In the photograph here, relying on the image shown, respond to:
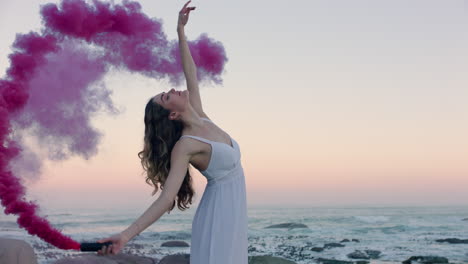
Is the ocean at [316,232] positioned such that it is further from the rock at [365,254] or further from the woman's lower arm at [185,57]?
the woman's lower arm at [185,57]

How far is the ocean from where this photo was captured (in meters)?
17.2

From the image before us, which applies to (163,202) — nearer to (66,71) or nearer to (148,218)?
(148,218)

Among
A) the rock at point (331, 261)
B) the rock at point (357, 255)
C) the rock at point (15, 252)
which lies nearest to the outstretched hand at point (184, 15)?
the rock at point (15, 252)

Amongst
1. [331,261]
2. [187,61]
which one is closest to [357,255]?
[331,261]

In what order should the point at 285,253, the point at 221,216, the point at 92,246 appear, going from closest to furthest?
the point at 92,246
the point at 221,216
the point at 285,253

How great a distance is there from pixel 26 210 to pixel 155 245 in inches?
467

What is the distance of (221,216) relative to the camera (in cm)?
300

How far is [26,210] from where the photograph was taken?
332 inches

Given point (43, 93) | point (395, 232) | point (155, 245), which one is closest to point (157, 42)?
point (43, 93)

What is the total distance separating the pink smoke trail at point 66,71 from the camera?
8.38m

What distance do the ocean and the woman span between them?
1253 centimetres

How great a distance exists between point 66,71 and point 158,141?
252 inches

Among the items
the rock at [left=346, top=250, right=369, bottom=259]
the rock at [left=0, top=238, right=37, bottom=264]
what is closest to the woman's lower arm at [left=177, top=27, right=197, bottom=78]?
the rock at [left=0, top=238, right=37, bottom=264]

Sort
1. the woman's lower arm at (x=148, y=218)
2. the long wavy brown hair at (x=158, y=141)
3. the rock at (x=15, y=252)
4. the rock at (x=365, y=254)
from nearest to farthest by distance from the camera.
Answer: the woman's lower arm at (x=148, y=218)
the long wavy brown hair at (x=158, y=141)
the rock at (x=15, y=252)
the rock at (x=365, y=254)
